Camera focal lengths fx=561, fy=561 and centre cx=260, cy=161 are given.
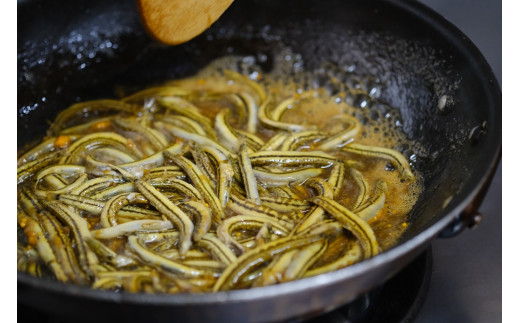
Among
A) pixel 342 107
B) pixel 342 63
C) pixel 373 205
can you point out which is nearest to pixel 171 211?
pixel 373 205

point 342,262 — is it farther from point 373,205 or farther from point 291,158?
point 291,158

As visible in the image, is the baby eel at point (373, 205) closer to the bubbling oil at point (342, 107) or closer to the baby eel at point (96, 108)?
the bubbling oil at point (342, 107)

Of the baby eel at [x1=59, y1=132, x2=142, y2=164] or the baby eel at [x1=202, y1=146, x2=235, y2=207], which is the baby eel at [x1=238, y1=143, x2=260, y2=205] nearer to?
the baby eel at [x1=202, y1=146, x2=235, y2=207]

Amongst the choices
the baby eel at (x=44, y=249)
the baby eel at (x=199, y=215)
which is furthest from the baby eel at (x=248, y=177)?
the baby eel at (x=44, y=249)

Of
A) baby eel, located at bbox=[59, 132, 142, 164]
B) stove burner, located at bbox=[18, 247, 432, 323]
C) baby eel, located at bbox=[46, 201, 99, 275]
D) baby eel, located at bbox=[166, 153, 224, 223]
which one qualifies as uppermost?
baby eel, located at bbox=[59, 132, 142, 164]

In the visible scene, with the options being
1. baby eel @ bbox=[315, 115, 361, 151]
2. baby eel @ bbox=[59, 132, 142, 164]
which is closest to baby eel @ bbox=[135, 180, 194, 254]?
baby eel @ bbox=[59, 132, 142, 164]

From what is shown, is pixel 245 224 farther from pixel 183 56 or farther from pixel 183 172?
pixel 183 56
